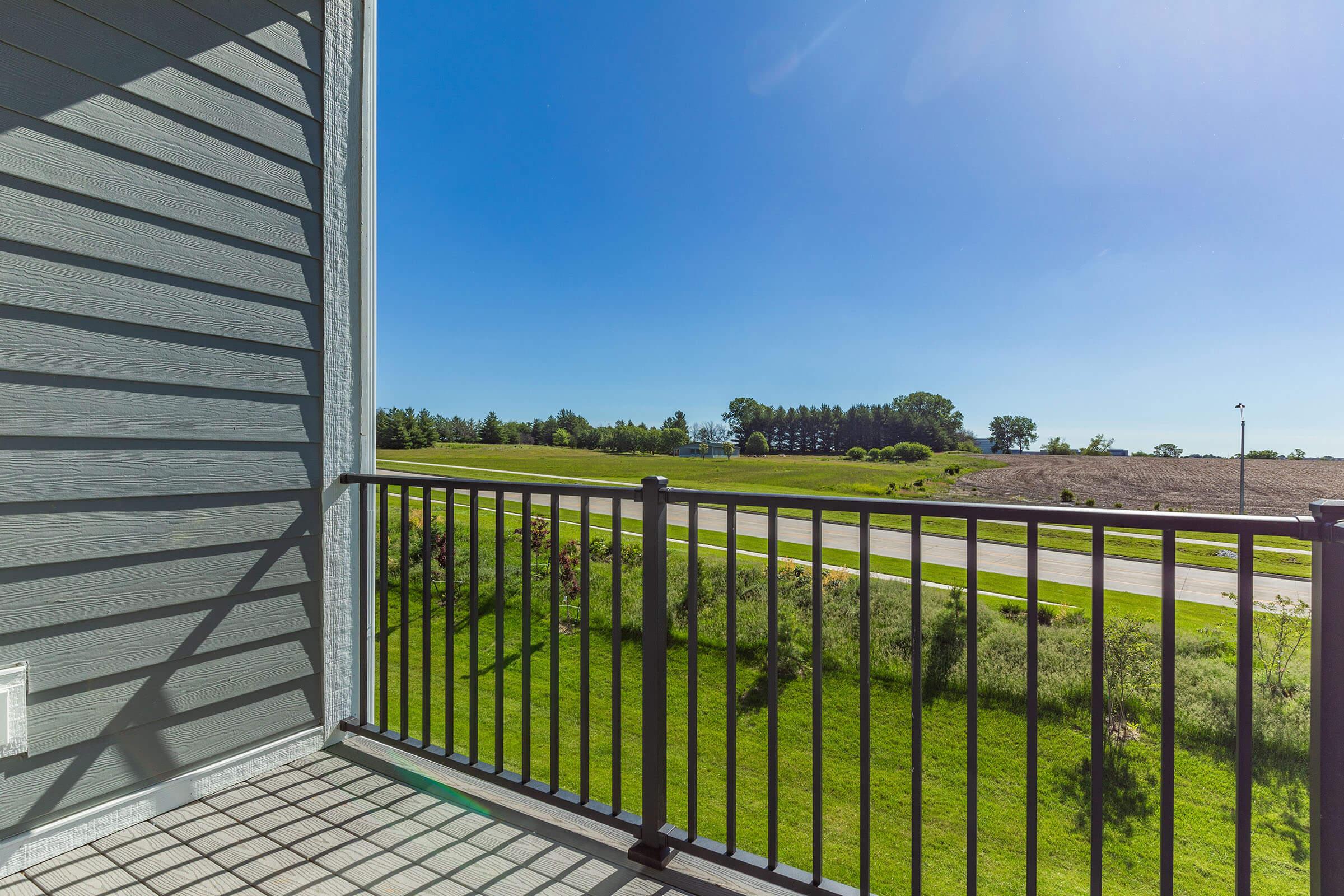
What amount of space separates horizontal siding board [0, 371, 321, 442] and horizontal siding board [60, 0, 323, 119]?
969 millimetres

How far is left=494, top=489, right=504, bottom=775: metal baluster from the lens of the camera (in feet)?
5.42

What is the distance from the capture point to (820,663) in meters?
1.30

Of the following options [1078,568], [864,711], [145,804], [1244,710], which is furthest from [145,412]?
[1078,568]

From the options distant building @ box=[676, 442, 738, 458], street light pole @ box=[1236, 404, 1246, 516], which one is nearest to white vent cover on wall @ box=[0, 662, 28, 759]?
distant building @ box=[676, 442, 738, 458]

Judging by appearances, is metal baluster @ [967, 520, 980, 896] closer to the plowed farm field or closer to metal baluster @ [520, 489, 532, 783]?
metal baluster @ [520, 489, 532, 783]

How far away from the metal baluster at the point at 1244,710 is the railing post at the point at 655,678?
106 cm

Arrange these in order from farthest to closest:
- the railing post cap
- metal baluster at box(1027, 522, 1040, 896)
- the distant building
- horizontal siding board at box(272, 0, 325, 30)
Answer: the distant building
horizontal siding board at box(272, 0, 325, 30)
metal baluster at box(1027, 522, 1040, 896)
the railing post cap

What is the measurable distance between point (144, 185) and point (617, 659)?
6.14ft

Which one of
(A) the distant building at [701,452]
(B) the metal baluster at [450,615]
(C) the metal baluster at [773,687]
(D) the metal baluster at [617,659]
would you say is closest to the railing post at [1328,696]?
(C) the metal baluster at [773,687]

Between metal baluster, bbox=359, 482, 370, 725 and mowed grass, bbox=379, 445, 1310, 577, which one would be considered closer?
metal baluster, bbox=359, 482, 370, 725

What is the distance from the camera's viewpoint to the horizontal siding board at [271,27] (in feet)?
5.58

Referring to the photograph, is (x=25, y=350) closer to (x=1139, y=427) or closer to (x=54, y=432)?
(x=54, y=432)

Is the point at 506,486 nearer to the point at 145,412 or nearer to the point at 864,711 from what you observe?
the point at 145,412

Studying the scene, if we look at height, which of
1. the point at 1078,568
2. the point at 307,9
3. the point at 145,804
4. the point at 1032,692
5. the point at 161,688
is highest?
the point at 307,9
